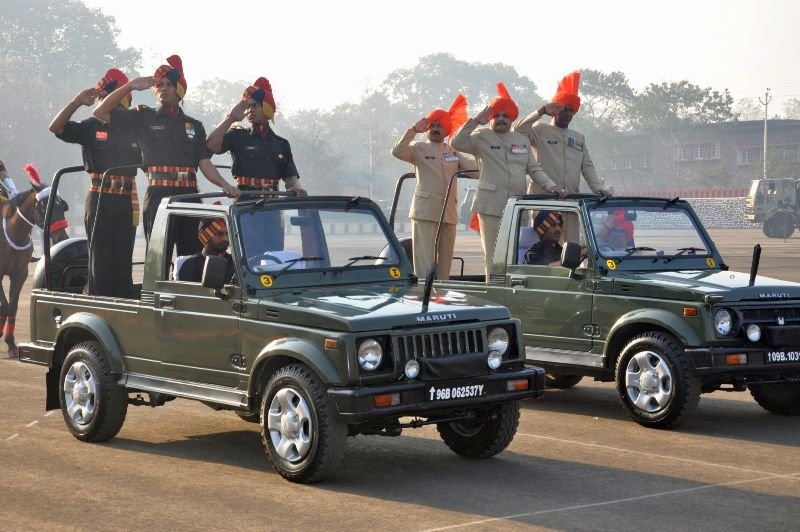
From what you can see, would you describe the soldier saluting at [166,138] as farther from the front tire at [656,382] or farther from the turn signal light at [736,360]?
the turn signal light at [736,360]

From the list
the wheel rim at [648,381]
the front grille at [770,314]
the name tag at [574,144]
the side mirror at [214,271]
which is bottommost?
the wheel rim at [648,381]

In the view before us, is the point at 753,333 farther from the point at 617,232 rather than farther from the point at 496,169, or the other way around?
the point at 496,169

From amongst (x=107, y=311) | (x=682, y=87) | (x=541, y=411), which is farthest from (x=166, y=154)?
(x=682, y=87)

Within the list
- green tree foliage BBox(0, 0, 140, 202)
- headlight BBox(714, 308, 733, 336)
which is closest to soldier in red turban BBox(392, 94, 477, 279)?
headlight BBox(714, 308, 733, 336)

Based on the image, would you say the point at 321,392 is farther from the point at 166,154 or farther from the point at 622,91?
the point at 622,91

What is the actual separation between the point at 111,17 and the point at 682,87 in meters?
54.6

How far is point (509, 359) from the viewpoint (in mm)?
8562

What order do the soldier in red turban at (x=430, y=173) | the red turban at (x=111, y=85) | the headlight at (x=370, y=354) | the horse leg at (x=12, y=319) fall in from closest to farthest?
the headlight at (x=370, y=354)
the red turban at (x=111, y=85)
the soldier in red turban at (x=430, y=173)
the horse leg at (x=12, y=319)

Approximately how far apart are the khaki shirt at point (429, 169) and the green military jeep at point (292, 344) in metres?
3.55

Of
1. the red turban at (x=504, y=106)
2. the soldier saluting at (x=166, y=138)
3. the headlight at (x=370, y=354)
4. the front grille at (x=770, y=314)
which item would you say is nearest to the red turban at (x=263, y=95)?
the soldier saluting at (x=166, y=138)

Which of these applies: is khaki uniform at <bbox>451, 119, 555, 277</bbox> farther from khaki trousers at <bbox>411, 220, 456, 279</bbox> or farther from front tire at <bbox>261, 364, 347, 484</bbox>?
front tire at <bbox>261, 364, 347, 484</bbox>

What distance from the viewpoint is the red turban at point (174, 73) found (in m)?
11.5

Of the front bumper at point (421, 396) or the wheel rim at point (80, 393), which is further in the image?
the wheel rim at point (80, 393)

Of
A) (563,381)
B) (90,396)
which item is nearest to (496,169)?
(563,381)
